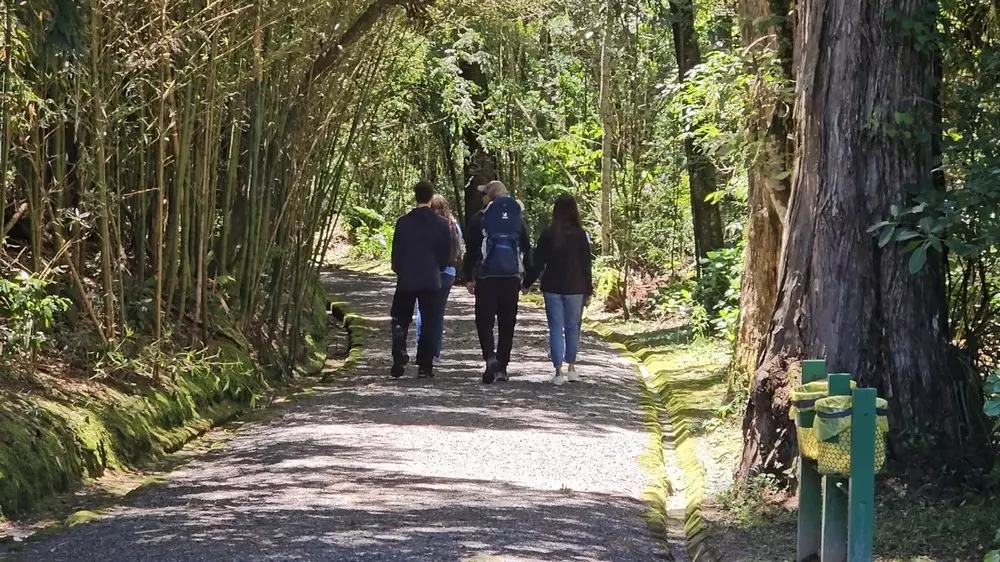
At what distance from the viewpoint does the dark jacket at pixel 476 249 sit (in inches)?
→ 496

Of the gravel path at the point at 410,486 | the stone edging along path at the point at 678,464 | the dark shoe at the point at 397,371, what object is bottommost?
the stone edging along path at the point at 678,464

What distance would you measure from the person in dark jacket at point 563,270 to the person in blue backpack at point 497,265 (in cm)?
16

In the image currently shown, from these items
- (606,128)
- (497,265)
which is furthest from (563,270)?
(606,128)

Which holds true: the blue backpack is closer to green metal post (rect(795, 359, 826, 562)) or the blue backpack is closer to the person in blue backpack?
the person in blue backpack

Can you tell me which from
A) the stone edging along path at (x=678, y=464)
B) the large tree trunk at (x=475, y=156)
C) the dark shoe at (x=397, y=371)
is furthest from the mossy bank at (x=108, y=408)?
the large tree trunk at (x=475, y=156)

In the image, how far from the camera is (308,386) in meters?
13.2

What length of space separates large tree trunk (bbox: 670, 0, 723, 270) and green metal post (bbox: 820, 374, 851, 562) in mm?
11366

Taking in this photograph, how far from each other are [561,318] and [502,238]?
921 millimetres

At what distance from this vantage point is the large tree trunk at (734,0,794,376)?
8.62m

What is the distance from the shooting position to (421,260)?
1255cm

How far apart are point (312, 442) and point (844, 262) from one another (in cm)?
406

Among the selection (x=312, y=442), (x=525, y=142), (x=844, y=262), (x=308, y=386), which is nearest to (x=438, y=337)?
(x=308, y=386)

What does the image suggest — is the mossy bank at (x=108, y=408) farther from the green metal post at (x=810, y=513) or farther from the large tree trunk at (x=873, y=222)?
the large tree trunk at (x=873, y=222)

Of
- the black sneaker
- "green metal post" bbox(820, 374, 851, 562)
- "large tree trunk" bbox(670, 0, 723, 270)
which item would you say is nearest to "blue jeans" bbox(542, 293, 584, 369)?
the black sneaker
